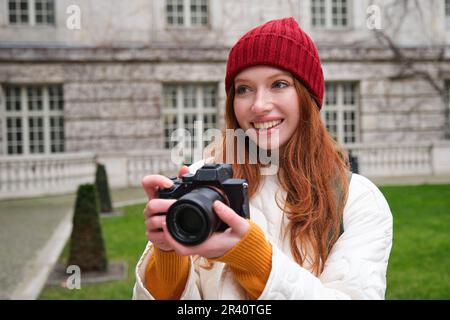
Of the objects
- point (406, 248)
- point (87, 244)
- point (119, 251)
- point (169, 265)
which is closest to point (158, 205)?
point (169, 265)

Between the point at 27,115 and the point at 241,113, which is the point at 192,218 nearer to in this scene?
the point at 241,113

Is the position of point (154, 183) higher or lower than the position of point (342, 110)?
lower

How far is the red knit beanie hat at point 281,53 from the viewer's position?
5.76 feet

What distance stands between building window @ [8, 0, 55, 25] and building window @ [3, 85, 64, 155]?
77.1 inches

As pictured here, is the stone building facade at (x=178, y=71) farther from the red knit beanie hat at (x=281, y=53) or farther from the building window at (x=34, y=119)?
the red knit beanie hat at (x=281, y=53)

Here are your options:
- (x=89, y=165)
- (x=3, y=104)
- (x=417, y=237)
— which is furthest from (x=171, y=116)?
(x=417, y=237)

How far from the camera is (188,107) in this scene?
16672mm

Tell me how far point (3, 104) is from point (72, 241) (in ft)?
35.6

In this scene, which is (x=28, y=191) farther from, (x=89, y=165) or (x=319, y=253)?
(x=319, y=253)

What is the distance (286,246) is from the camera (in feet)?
5.65

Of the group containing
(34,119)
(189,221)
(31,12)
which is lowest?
(189,221)

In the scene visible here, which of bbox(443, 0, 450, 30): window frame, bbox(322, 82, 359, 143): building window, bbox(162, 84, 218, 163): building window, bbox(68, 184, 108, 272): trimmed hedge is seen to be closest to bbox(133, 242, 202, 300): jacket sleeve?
bbox(68, 184, 108, 272): trimmed hedge

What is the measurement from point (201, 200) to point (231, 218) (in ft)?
0.31

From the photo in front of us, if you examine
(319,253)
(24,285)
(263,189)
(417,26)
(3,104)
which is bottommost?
(24,285)
